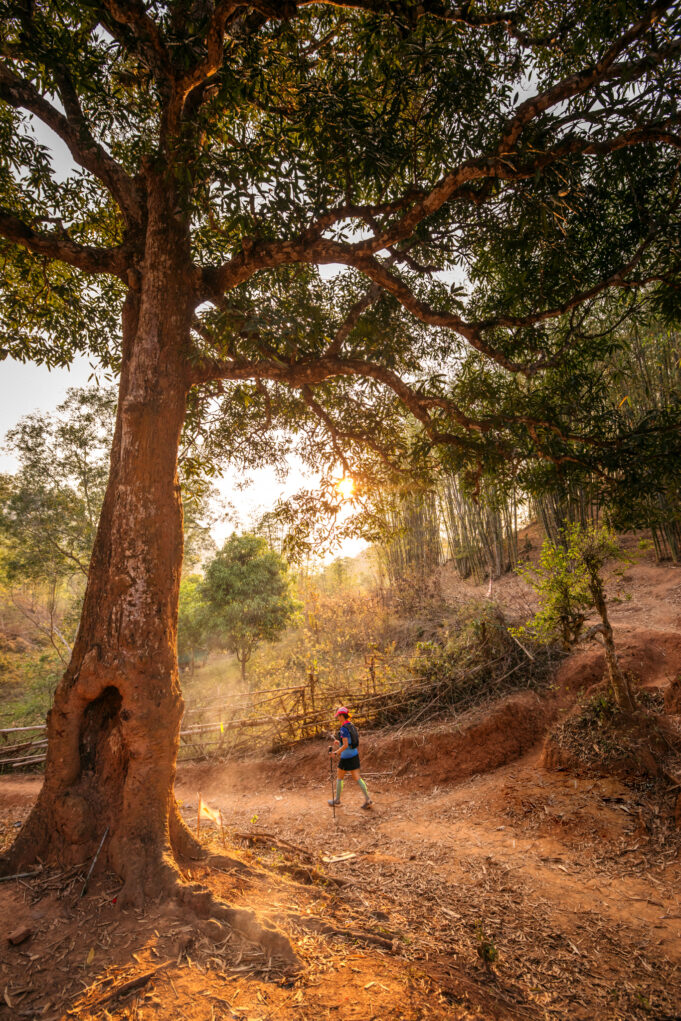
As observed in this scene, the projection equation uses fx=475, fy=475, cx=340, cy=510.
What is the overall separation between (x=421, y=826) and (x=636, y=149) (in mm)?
8113

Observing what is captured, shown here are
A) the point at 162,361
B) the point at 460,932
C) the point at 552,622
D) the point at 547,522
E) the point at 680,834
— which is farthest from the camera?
the point at 547,522

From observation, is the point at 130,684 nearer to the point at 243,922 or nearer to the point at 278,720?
the point at 243,922

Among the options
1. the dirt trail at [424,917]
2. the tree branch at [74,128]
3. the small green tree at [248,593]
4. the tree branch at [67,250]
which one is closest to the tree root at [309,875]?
the dirt trail at [424,917]

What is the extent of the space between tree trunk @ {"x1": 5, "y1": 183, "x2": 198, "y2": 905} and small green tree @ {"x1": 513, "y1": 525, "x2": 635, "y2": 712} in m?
5.38

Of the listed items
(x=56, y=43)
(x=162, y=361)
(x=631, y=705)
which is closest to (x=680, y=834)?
(x=631, y=705)

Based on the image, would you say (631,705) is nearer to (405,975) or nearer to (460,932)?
(460,932)

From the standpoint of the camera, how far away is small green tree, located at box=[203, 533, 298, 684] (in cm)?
1789

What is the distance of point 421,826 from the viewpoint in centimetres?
618

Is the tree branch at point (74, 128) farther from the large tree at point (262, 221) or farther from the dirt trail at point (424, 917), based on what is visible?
the dirt trail at point (424, 917)

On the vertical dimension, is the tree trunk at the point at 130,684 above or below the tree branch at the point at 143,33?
below

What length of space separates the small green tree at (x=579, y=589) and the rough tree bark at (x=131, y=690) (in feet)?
17.6

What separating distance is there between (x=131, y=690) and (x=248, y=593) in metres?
14.9

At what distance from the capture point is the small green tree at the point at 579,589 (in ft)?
20.5

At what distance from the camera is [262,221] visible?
4188mm
